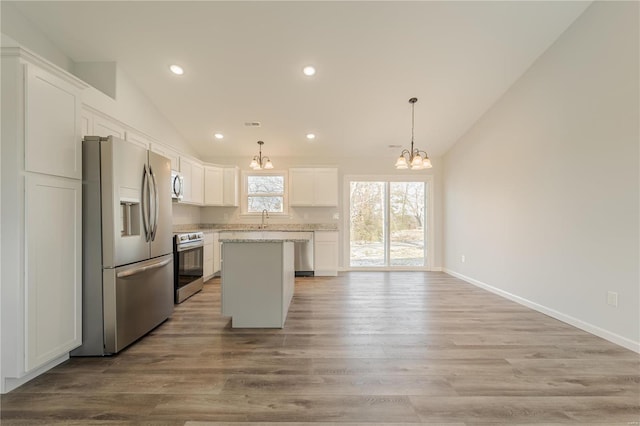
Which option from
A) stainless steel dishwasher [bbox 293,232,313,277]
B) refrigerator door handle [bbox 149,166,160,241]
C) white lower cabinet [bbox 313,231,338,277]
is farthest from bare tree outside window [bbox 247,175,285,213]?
refrigerator door handle [bbox 149,166,160,241]

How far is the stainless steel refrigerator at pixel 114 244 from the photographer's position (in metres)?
2.20

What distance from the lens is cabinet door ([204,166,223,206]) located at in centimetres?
532

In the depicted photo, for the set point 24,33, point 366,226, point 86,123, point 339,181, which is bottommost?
point 366,226

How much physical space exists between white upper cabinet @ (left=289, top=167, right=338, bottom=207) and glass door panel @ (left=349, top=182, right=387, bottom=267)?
562mm

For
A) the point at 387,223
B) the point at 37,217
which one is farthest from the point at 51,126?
the point at 387,223

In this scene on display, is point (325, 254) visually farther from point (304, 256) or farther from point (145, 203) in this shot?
point (145, 203)

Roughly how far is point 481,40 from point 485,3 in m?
0.47

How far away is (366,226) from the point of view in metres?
5.95

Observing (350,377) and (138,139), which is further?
(138,139)

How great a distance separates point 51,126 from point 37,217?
0.67 meters

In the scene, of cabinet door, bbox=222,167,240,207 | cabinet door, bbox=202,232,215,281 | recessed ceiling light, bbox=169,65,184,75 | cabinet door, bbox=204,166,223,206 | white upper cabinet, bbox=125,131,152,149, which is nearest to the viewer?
white upper cabinet, bbox=125,131,152,149

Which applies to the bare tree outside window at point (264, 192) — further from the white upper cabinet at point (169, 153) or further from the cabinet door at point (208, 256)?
the white upper cabinet at point (169, 153)

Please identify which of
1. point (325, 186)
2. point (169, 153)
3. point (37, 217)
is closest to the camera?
point (37, 217)

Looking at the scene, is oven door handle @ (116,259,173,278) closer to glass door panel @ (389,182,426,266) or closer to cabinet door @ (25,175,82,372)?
cabinet door @ (25,175,82,372)
